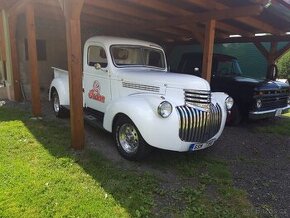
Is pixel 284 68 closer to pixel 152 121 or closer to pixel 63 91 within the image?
pixel 63 91

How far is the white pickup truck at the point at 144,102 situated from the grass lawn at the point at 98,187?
18.6 inches

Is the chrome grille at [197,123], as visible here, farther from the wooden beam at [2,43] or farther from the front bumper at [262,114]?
the wooden beam at [2,43]

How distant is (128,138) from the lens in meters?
4.63

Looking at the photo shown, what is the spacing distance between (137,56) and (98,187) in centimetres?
302

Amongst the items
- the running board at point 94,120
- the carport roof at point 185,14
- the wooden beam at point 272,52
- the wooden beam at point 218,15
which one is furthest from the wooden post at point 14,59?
the wooden beam at point 272,52

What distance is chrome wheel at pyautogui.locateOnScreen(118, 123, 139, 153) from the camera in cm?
448

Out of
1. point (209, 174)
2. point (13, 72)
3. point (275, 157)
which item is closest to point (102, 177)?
point (209, 174)

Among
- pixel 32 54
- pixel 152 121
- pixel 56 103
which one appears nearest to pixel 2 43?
pixel 32 54

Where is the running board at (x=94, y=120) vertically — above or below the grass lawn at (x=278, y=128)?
above

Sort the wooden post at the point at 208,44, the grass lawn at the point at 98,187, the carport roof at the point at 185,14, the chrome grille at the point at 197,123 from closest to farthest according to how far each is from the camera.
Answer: the grass lawn at the point at 98,187, the chrome grille at the point at 197,123, the carport roof at the point at 185,14, the wooden post at the point at 208,44

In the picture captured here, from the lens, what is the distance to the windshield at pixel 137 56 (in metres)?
5.55

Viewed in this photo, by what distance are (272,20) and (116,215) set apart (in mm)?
7095

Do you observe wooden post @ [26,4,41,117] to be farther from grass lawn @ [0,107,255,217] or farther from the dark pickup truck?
the dark pickup truck

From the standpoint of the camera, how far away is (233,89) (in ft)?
24.0
